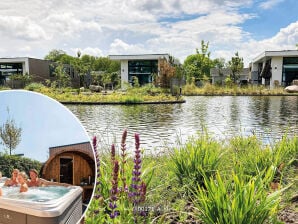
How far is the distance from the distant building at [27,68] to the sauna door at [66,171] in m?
44.3

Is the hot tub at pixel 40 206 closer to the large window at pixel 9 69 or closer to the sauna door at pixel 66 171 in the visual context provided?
the sauna door at pixel 66 171

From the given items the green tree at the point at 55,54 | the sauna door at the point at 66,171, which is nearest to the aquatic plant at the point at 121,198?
the sauna door at the point at 66,171

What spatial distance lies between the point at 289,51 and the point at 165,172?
137ft

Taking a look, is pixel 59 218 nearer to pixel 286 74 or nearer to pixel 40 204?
pixel 40 204

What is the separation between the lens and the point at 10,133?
1424 millimetres

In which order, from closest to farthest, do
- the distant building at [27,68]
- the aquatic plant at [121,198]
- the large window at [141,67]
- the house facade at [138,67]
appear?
1. the aquatic plant at [121,198]
2. the distant building at [27,68]
3. the house facade at [138,67]
4. the large window at [141,67]

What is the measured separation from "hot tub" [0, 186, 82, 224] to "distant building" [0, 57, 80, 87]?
44.3m

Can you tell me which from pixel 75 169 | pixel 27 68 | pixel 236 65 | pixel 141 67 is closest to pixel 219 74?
pixel 236 65

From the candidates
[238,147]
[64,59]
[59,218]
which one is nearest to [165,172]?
[238,147]

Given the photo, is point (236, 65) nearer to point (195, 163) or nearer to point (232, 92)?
point (232, 92)

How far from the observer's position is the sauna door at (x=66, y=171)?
1340 millimetres

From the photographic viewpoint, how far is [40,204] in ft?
3.95

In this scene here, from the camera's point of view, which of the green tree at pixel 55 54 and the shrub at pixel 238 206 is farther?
the green tree at pixel 55 54

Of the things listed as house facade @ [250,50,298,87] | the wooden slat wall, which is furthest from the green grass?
house facade @ [250,50,298,87]
